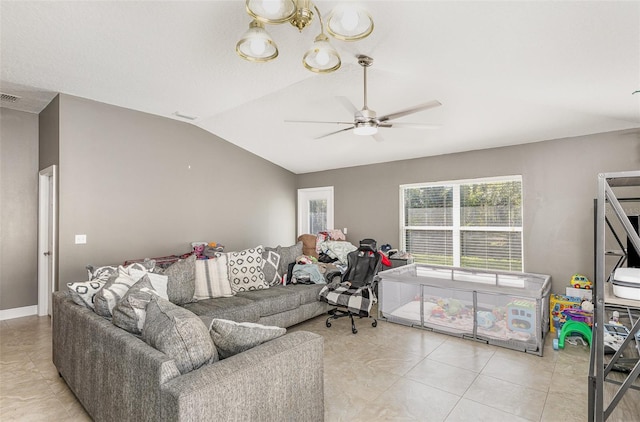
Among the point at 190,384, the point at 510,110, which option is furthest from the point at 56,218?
the point at 510,110

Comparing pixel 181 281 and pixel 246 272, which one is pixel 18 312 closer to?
pixel 181 281

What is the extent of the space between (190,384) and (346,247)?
4667 mm

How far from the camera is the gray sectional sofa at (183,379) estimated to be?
135 cm

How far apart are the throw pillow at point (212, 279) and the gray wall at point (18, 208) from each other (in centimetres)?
286

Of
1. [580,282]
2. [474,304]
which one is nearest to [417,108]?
[474,304]

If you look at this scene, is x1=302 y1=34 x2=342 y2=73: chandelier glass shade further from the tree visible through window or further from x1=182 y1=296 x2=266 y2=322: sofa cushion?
the tree visible through window

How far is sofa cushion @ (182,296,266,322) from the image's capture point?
10.4 ft

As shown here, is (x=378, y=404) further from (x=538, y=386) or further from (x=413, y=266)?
(x=413, y=266)

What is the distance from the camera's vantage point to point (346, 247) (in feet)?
19.3

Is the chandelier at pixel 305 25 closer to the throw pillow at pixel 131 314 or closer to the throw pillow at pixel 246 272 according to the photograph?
the throw pillow at pixel 131 314

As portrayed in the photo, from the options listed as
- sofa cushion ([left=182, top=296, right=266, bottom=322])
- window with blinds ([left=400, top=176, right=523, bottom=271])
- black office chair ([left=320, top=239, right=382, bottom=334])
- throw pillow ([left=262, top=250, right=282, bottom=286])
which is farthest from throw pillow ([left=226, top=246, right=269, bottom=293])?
window with blinds ([left=400, top=176, right=523, bottom=271])

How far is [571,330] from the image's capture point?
337cm

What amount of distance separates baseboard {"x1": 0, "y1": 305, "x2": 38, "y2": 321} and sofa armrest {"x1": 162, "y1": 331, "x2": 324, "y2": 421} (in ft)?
15.6

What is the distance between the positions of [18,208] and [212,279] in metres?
3.22
